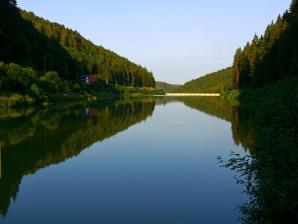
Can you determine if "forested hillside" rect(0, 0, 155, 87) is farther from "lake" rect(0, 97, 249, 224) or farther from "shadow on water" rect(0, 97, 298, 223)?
"lake" rect(0, 97, 249, 224)

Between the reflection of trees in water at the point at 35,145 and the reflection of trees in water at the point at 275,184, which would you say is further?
the reflection of trees in water at the point at 35,145

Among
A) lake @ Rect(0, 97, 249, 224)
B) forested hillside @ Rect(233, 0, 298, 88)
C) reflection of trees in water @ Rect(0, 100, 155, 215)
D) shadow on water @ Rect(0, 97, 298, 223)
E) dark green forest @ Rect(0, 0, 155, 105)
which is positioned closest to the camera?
shadow on water @ Rect(0, 97, 298, 223)

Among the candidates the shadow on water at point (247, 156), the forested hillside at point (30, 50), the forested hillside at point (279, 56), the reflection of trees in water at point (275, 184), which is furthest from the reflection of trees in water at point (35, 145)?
the forested hillside at point (30, 50)

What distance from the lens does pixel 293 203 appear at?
7.43 meters

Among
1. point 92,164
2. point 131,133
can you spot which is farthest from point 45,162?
point 131,133

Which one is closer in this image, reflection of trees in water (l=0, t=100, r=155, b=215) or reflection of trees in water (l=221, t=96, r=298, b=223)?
reflection of trees in water (l=221, t=96, r=298, b=223)

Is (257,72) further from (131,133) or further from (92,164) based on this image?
(92,164)

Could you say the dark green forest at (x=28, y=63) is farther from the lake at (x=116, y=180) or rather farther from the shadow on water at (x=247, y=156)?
the lake at (x=116, y=180)

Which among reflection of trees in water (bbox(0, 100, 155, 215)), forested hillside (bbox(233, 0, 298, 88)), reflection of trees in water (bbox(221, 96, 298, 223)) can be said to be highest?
forested hillside (bbox(233, 0, 298, 88))

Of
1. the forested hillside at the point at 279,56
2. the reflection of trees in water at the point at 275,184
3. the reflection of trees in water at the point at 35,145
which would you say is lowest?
the reflection of trees in water at the point at 35,145

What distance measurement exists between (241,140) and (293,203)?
16.2 m

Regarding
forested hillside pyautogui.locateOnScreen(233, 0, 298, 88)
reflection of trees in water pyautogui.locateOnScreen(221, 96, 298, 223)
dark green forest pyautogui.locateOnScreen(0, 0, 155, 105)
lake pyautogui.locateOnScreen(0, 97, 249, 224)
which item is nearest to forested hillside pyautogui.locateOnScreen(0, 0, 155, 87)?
dark green forest pyautogui.locateOnScreen(0, 0, 155, 105)

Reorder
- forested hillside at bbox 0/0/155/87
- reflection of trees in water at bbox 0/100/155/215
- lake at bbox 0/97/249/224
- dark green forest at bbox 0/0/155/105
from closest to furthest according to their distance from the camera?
lake at bbox 0/97/249/224, reflection of trees in water at bbox 0/100/155/215, dark green forest at bbox 0/0/155/105, forested hillside at bbox 0/0/155/87

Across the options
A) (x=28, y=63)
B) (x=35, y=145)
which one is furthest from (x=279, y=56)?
→ (x=35, y=145)
